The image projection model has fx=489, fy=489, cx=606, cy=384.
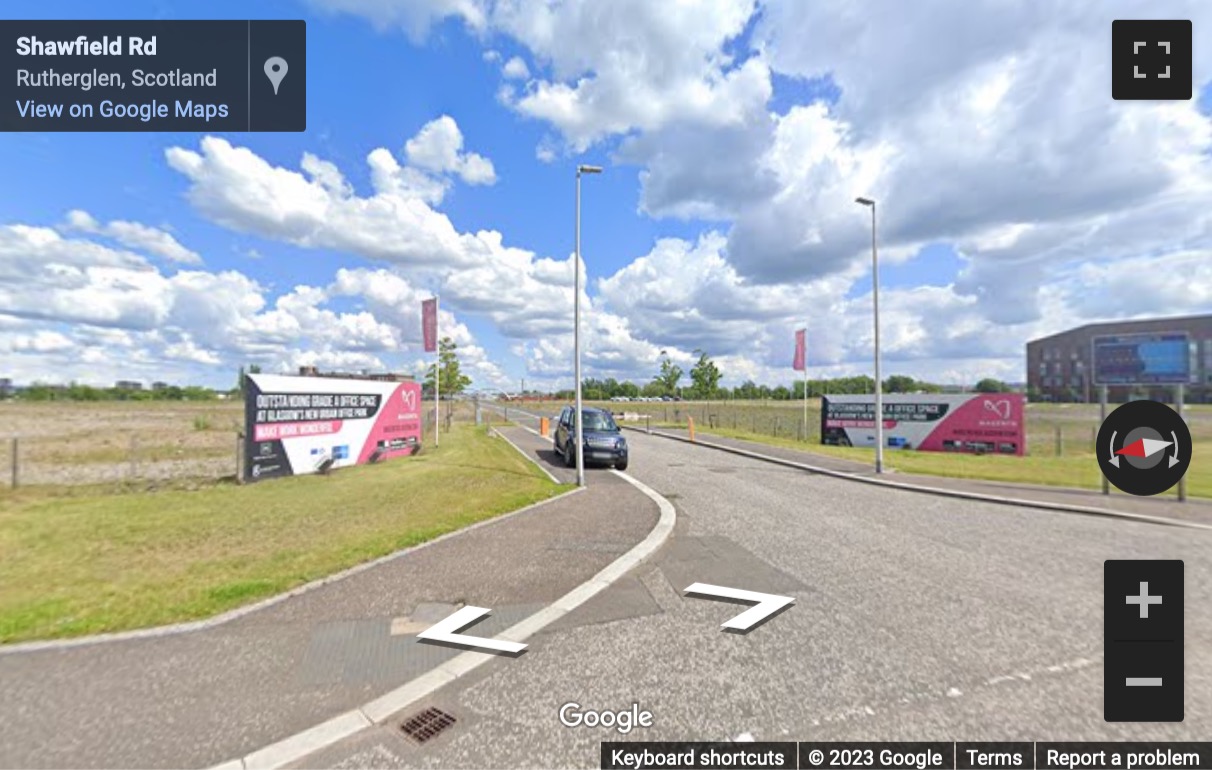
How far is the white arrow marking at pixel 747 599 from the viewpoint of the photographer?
4.20 metres

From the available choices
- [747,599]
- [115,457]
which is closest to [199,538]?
[747,599]

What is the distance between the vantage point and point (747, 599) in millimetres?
4742

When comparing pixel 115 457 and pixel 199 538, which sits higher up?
pixel 199 538

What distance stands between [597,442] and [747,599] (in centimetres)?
925

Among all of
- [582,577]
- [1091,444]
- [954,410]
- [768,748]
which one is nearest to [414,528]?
[582,577]

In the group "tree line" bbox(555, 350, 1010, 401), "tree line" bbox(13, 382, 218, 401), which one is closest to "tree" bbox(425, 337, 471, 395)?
"tree line" bbox(555, 350, 1010, 401)

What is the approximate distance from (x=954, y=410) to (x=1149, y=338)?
502 inches

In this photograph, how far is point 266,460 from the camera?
38.3 ft

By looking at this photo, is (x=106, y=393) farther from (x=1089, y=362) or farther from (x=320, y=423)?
(x=1089, y=362)

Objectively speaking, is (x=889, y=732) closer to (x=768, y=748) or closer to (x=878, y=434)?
(x=768, y=748)

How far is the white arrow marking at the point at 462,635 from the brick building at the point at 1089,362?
11.8m

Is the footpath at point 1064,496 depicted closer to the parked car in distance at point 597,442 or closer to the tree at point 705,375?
the parked car in distance at point 597,442

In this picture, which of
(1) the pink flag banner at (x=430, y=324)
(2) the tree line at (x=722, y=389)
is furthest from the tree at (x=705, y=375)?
(1) the pink flag banner at (x=430, y=324)

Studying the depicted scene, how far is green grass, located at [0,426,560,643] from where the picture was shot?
4367 millimetres
